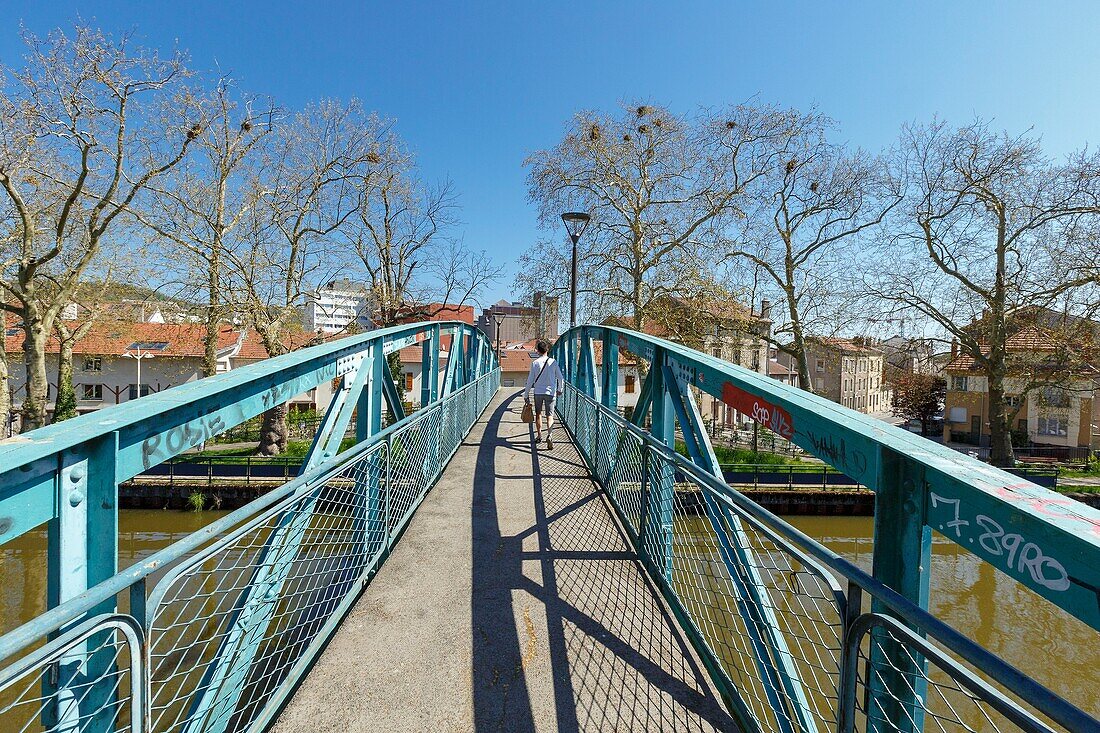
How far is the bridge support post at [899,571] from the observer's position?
4.36 ft

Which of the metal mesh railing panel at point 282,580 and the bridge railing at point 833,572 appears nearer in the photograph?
the bridge railing at point 833,572

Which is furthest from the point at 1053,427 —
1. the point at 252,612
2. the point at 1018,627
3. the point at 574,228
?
the point at 252,612

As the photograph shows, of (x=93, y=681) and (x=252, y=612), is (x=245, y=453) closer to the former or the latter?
(x=252, y=612)

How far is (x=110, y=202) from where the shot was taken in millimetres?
14992

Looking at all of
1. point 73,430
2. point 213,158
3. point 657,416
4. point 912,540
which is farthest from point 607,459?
point 213,158

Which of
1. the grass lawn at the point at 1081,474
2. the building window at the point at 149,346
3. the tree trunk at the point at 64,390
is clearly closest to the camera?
the tree trunk at the point at 64,390

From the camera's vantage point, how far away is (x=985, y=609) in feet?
30.0

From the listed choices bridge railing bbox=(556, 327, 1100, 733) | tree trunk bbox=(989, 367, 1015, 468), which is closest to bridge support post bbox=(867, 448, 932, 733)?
bridge railing bbox=(556, 327, 1100, 733)

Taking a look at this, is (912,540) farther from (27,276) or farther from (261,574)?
(27,276)

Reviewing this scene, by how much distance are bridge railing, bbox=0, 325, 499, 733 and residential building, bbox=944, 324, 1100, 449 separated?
22285mm

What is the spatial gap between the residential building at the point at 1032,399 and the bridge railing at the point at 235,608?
22.3m

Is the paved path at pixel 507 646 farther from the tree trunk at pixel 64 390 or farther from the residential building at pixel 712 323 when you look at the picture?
the tree trunk at pixel 64 390

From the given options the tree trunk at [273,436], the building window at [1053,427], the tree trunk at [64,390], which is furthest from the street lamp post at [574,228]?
the building window at [1053,427]

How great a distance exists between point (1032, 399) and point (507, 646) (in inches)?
1262
